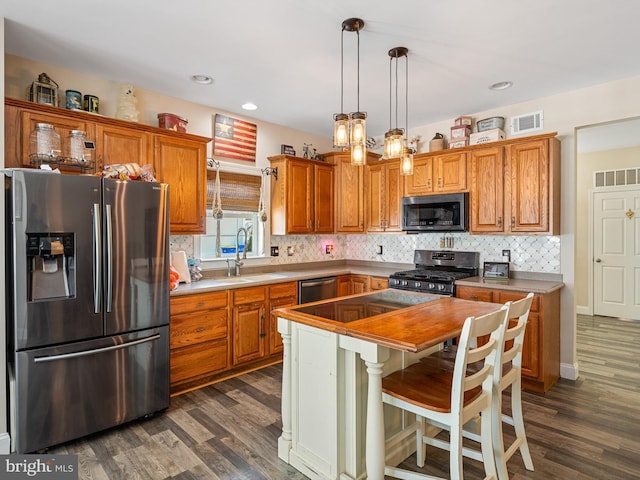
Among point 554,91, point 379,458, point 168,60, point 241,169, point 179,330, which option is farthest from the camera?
point 241,169

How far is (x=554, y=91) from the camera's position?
363 centimetres

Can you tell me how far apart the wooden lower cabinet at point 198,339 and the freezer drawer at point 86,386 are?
0.27 m

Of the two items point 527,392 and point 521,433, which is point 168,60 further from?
point 527,392

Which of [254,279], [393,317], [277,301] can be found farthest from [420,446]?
[254,279]

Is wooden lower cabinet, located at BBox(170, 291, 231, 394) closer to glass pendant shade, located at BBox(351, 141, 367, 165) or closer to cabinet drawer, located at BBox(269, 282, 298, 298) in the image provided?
cabinet drawer, located at BBox(269, 282, 298, 298)

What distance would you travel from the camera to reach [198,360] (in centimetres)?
336

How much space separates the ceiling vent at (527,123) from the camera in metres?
3.80

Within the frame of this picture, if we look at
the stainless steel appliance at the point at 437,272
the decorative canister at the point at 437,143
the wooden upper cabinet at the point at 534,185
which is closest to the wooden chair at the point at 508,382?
the stainless steel appliance at the point at 437,272

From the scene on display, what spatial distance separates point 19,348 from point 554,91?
15.8ft

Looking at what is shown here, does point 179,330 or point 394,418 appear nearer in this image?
point 394,418

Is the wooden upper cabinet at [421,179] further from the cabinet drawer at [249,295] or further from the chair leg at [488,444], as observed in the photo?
the chair leg at [488,444]

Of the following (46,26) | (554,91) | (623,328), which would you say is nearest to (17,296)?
(46,26)

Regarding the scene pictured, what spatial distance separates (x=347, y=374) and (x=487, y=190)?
276cm

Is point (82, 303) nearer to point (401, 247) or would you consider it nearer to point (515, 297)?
point (515, 297)
